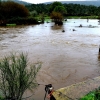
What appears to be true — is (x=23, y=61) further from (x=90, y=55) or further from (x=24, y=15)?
(x=24, y=15)

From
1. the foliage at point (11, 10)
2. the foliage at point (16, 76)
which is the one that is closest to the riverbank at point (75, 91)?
the foliage at point (16, 76)

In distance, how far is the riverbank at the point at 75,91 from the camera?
4.78 m

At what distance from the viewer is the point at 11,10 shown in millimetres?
37500

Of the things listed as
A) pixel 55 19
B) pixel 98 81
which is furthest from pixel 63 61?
pixel 55 19

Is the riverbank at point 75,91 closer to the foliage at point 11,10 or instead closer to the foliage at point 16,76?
the foliage at point 16,76

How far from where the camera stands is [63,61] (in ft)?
34.6

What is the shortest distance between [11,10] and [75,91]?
34.6 m

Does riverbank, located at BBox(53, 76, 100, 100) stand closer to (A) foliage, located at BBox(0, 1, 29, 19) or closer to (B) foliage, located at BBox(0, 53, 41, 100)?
(B) foliage, located at BBox(0, 53, 41, 100)

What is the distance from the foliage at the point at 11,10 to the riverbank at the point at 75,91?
109ft

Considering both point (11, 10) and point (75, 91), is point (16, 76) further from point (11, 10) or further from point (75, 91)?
point (11, 10)

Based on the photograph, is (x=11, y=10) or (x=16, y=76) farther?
(x=11, y=10)

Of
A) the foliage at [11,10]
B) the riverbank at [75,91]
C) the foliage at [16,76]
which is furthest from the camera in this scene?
the foliage at [11,10]

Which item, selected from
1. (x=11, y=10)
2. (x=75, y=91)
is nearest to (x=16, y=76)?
(x=75, y=91)

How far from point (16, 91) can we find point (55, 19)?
35.0 metres
